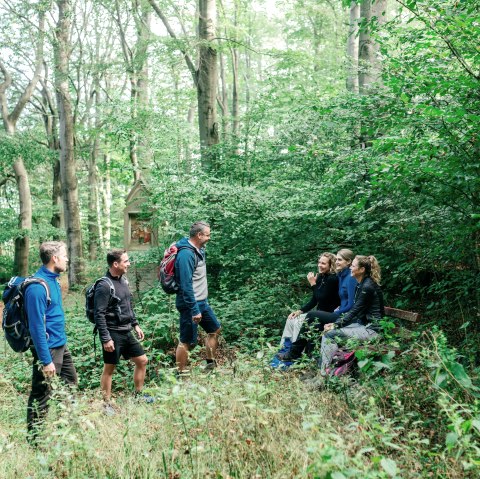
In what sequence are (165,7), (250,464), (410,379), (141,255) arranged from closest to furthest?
(250,464), (410,379), (141,255), (165,7)

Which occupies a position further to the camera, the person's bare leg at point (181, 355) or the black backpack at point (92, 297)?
the person's bare leg at point (181, 355)

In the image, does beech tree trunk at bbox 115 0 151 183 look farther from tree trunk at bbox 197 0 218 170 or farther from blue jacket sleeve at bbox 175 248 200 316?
blue jacket sleeve at bbox 175 248 200 316

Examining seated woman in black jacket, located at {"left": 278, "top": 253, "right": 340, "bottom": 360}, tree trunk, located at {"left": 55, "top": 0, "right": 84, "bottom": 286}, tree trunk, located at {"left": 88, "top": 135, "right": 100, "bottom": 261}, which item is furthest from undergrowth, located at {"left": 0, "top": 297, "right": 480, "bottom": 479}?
tree trunk, located at {"left": 88, "top": 135, "right": 100, "bottom": 261}

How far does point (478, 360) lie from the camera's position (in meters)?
4.87

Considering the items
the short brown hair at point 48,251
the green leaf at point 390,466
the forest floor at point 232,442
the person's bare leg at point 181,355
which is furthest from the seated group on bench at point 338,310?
the green leaf at point 390,466

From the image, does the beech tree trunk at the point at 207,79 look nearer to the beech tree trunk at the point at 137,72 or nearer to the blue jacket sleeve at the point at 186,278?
the beech tree trunk at the point at 137,72

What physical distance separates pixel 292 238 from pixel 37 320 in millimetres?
5140

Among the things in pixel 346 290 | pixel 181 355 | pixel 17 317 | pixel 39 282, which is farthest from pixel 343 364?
pixel 17 317

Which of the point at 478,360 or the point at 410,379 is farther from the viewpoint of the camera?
the point at 478,360

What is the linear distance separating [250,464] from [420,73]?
13.3 feet

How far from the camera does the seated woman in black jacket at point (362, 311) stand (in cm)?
538

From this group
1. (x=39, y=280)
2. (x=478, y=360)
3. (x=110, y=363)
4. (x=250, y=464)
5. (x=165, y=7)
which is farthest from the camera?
(x=165, y=7)

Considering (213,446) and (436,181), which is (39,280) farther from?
(436,181)

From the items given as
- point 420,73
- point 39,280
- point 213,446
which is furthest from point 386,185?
point 39,280
